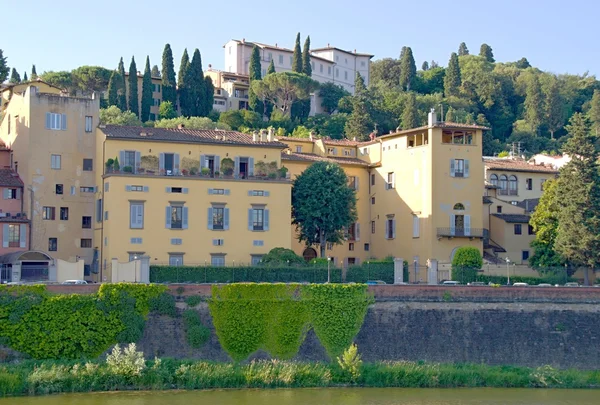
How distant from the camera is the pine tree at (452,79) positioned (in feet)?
391

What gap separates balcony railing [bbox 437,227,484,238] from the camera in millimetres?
57719

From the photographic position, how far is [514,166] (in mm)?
69875

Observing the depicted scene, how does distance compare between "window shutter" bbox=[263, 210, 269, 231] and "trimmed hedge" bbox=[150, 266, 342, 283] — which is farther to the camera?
"window shutter" bbox=[263, 210, 269, 231]

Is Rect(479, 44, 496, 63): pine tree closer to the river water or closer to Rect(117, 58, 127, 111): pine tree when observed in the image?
Rect(117, 58, 127, 111): pine tree

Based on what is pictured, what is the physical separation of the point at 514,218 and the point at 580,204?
7.26 m

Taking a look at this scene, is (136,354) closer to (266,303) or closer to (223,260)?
(266,303)

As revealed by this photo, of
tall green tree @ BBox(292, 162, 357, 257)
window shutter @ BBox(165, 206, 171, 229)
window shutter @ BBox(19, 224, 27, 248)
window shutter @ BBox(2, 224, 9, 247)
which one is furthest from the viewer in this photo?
tall green tree @ BBox(292, 162, 357, 257)

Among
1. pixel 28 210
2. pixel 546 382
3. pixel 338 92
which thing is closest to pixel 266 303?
pixel 546 382

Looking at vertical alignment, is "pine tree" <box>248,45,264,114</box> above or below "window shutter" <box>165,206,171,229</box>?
above

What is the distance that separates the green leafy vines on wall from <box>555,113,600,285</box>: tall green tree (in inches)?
733

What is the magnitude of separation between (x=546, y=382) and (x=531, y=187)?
32390 millimetres

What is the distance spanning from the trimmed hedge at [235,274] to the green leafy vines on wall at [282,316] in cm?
793

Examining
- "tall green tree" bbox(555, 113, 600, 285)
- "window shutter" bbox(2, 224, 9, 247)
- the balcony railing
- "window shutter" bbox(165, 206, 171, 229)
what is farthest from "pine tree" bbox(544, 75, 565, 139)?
"window shutter" bbox(2, 224, 9, 247)

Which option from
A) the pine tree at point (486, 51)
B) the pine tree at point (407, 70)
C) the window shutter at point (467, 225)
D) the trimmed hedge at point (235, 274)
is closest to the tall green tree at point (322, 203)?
the trimmed hedge at point (235, 274)
